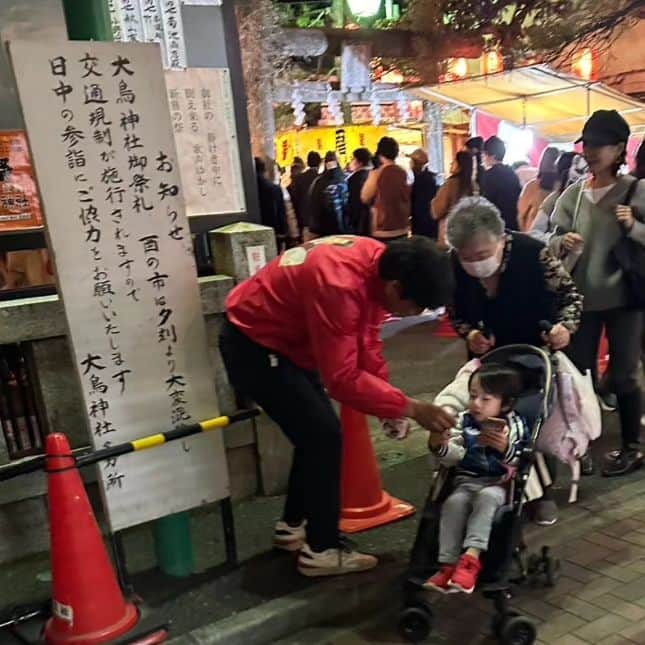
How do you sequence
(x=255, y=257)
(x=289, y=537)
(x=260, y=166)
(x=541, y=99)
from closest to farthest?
(x=289, y=537), (x=255, y=257), (x=260, y=166), (x=541, y=99)

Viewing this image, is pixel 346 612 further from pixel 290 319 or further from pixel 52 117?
pixel 52 117

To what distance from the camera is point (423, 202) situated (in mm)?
10125

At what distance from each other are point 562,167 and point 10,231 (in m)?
5.20

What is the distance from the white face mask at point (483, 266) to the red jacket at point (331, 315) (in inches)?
23.4

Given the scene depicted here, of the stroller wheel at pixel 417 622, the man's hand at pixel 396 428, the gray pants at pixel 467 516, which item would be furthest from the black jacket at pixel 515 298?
the stroller wheel at pixel 417 622

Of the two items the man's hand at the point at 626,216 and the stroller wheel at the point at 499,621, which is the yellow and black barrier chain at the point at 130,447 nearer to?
the stroller wheel at the point at 499,621

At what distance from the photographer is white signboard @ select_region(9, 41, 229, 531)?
3.42 meters

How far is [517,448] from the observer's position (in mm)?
3670

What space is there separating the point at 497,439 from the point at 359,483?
126cm

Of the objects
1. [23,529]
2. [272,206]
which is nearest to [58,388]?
[23,529]

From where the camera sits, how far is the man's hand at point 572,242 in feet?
16.3

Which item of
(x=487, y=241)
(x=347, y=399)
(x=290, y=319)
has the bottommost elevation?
(x=347, y=399)

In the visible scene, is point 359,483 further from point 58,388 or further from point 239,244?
point 58,388

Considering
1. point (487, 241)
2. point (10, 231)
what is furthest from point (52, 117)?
point (487, 241)
